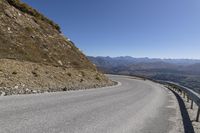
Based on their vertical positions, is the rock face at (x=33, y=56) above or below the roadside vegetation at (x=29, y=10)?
below

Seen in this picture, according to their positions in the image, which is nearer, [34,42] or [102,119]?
[102,119]

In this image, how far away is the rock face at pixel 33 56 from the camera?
60.7 ft

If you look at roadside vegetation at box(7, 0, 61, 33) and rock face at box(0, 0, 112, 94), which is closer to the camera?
rock face at box(0, 0, 112, 94)

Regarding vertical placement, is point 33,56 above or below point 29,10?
below

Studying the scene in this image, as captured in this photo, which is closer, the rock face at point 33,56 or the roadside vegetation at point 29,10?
the rock face at point 33,56

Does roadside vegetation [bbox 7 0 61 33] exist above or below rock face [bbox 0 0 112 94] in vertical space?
above

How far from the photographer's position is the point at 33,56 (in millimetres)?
→ 25141

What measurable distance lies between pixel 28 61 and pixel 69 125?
16.8m

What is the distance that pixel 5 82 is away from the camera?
52.7ft

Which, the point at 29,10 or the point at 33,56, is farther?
the point at 29,10

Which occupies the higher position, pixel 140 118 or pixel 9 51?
pixel 9 51

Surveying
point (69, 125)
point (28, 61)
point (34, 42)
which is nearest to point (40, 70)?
point (28, 61)

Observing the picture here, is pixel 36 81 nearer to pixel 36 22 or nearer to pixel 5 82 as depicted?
pixel 5 82

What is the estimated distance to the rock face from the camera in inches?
729
